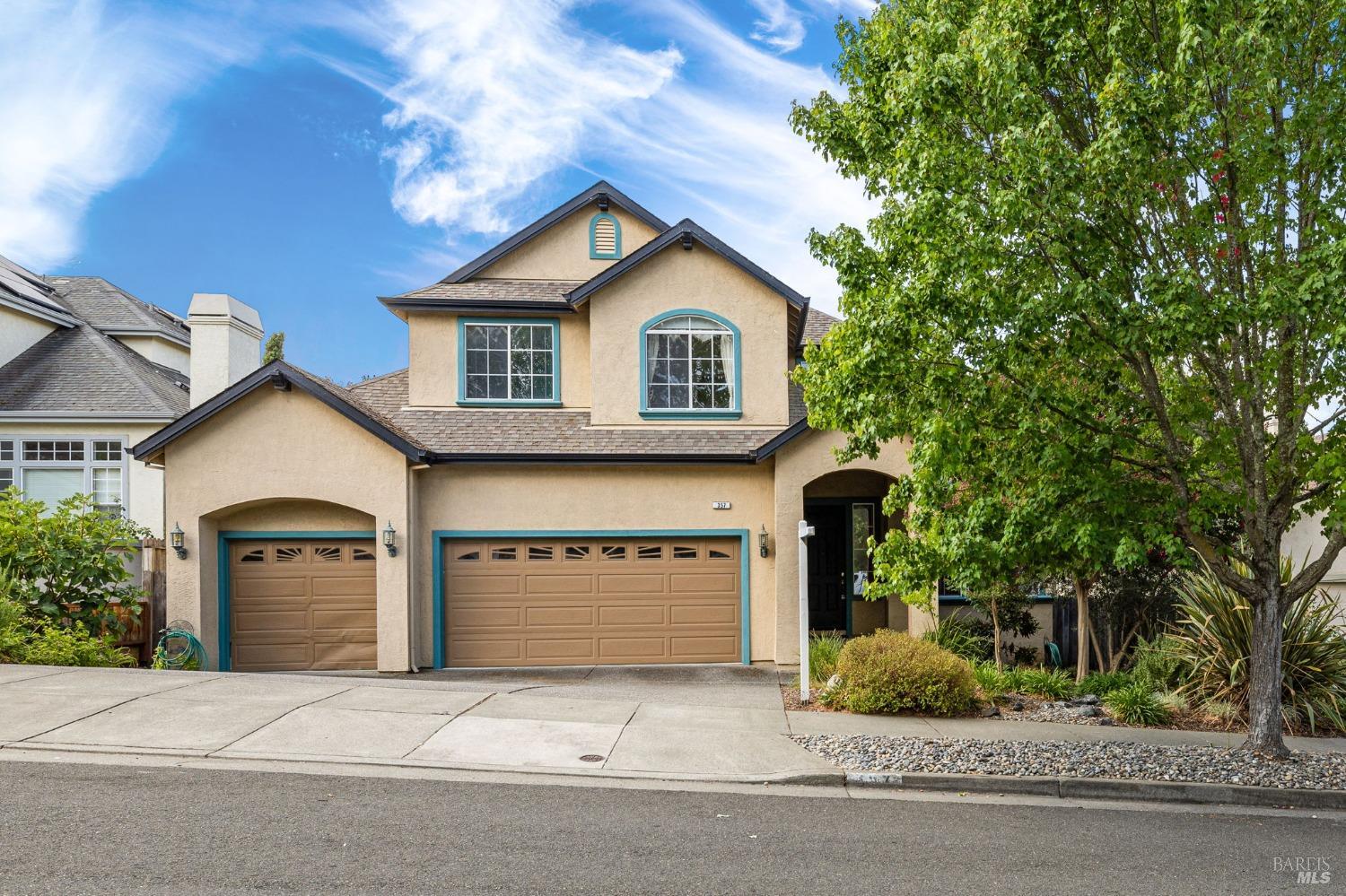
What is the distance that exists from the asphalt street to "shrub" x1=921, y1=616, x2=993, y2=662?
5.98 m

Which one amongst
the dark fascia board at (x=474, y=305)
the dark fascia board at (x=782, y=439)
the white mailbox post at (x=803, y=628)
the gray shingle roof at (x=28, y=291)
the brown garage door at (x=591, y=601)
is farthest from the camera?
the gray shingle roof at (x=28, y=291)

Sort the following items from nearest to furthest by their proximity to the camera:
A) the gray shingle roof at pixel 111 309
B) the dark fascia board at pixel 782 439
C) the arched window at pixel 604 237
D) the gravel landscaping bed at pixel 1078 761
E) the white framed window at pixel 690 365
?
the gravel landscaping bed at pixel 1078 761, the dark fascia board at pixel 782 439, the white framed window at pixel 690 365, the arched window at pixel 604 237, the gray shingle roof at pixel 111 309

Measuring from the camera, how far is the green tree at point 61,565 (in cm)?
1297

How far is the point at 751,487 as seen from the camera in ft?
50.5

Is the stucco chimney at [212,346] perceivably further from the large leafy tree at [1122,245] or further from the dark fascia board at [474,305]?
the large leafy tree at [1122,245]

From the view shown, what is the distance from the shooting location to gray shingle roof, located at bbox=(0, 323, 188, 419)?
1950 centimetres

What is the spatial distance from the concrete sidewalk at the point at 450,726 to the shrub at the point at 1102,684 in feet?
6.13

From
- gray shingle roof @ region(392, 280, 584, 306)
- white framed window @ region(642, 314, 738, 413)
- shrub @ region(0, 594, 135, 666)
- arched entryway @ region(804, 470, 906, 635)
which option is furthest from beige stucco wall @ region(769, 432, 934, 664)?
shrub @ region(0, 594, 135, 666)

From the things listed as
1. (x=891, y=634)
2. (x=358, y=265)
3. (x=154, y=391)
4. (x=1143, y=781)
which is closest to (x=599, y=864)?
(x=1143, y=781)

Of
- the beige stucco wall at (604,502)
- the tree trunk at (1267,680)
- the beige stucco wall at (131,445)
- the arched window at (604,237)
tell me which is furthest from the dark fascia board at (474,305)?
the tree trunk at (1267,680)

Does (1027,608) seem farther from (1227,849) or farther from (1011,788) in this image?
(1227,849)

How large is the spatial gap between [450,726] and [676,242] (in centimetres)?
949

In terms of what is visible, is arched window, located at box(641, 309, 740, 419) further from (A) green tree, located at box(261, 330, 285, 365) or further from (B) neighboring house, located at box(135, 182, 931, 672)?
(A) green tree, located at box(261, 330, 285, 365)

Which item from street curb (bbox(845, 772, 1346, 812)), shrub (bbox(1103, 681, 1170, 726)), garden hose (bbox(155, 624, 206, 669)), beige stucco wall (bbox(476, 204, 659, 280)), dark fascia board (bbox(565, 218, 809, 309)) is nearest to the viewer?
street curb (bbox(845, 772, 1346, 812))
